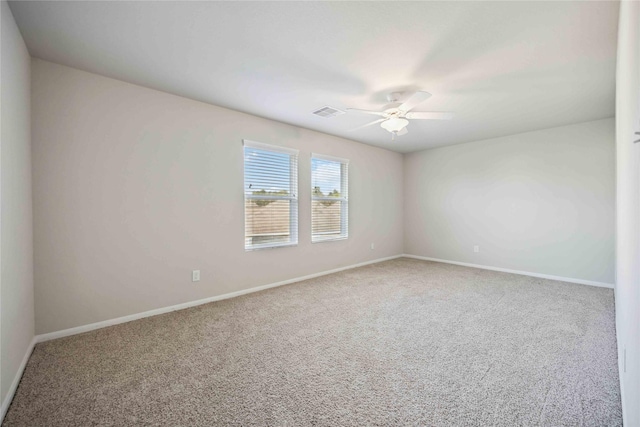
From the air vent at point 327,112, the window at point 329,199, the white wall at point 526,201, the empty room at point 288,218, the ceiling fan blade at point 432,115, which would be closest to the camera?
the empty room at point 288,218

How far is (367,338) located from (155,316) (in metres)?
2.27

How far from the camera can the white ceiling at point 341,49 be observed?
1.80 meters

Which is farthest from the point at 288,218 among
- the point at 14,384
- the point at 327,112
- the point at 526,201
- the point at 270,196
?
the point at 526,201

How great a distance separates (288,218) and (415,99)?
7.92 feet

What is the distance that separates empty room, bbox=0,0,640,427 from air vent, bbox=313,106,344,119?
6cm

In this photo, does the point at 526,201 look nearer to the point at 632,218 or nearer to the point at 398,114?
the point at 398,114

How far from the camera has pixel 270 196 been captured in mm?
3941

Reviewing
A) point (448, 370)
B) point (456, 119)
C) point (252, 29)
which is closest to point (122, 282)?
point (252, 29)

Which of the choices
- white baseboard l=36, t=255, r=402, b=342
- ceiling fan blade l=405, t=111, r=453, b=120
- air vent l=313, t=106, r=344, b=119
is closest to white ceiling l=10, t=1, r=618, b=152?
air vent l=313, t=106, r=344, b=119

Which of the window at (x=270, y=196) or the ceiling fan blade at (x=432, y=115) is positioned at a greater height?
the ceiling fan blade at (x=432, y=115)

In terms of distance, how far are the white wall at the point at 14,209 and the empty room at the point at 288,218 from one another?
0.03 meters

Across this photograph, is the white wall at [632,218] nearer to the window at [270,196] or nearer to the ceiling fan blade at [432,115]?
the ceiling fan blade at [432,115]

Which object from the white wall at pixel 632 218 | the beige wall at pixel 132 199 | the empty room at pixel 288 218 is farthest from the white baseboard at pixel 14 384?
the white wall at pixel 632 218

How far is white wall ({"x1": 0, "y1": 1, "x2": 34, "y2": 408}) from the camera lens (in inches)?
65.7
